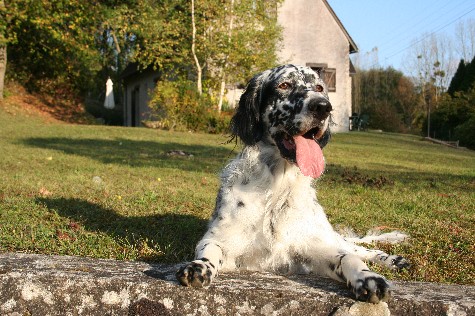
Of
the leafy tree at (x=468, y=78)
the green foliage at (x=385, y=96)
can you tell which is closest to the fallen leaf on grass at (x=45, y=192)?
the leafy tree at (x=468, y=78)

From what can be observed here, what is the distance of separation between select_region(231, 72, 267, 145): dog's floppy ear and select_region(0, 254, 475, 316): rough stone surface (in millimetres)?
1187

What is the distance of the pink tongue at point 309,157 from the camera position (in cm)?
340

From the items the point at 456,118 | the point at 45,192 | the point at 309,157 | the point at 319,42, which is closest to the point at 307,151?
the point at 309,157

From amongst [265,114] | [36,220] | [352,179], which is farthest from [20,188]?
[352,179]

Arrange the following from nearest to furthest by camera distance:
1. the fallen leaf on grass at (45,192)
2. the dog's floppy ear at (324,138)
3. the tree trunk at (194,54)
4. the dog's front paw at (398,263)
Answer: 1. the dog's floppy ear at (324,138)
2. the dog's front paw at (398,263)
3. the fallen leaf on grass at (45,192)
4. the tree trunk at (194,54)

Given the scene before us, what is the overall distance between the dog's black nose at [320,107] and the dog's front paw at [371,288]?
3.62 feet

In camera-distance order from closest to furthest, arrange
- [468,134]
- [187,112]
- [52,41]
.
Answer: [187,112], [468,134], [52,41]

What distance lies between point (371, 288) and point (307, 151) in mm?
1091

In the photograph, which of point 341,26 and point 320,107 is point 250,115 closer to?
point 320,107

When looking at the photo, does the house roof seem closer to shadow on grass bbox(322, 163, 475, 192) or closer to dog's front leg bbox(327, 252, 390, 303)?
shadow on grass bbox(322, 163, 475, 192)

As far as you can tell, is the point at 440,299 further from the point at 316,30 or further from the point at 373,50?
the point at 373,50

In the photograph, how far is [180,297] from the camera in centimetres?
274

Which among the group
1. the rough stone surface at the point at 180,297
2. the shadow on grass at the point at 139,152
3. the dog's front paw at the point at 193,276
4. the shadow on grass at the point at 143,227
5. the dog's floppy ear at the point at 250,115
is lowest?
the shadow on grass at the point at 143,227

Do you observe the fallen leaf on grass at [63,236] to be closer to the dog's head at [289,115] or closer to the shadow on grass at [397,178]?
the dog's head at [289,115]
